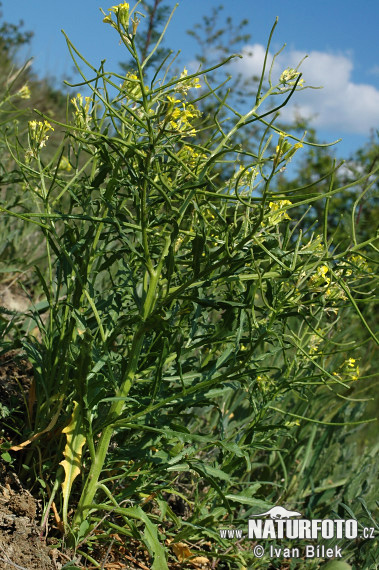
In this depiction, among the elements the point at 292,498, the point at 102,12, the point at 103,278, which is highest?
the point at 102,12

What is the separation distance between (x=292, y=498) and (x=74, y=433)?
1.27m

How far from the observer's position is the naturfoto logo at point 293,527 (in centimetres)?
218

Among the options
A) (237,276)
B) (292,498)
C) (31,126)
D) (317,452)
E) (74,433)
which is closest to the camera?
(237,276)

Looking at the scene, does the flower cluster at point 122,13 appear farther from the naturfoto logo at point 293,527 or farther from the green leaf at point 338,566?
the green leaf at point 338,566

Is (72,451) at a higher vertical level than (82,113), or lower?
lower

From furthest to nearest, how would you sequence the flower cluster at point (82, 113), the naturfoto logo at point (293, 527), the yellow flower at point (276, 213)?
the naturfoto logo at point (293, 527), the flower cluster at point (82, 113), the yellow flower at point (276, 213)

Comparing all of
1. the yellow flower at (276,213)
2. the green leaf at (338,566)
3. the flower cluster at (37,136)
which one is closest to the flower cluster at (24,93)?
the flower cluster at (37,136)

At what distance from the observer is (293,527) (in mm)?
2332

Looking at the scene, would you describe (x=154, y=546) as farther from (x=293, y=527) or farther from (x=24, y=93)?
(x=24, y=93)

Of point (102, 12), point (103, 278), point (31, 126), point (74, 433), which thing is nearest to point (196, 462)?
point (74, 433)

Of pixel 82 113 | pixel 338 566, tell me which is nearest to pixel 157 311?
pixel 82 113

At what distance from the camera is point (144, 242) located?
4.91 ft

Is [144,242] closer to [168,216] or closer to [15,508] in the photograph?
[168,216]

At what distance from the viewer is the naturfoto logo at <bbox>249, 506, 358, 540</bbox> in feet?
7.14
